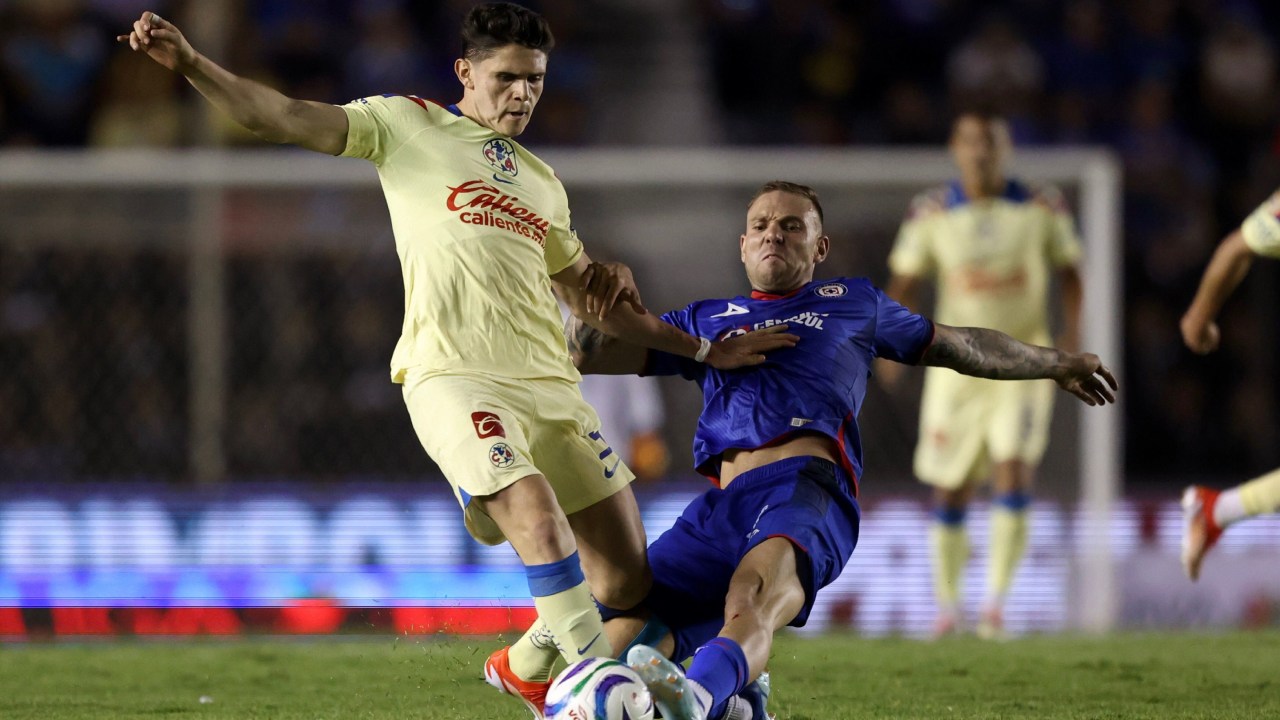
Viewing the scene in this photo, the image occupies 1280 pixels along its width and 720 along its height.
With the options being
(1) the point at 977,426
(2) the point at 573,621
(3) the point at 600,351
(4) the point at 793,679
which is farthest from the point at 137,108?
(2) the point at 573,621

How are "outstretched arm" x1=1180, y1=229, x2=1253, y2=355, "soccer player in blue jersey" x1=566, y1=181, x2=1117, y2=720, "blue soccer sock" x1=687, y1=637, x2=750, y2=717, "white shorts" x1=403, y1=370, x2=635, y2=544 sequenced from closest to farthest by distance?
"blue soccer sock" x1=687, y1=637, x2=750, y2=717
"white shorts" x1=403, y1=370, x2=635, y2=544
"soccer player in blue jersey" x1=566, y1=181, x2=1117, y2=720
"outstretched arm" x1=1180, y1=229, x2=1253, y2=355

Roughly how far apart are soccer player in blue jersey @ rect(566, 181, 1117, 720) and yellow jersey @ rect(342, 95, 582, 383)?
18.4 inches

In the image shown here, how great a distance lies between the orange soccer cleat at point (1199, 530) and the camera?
7.11 m

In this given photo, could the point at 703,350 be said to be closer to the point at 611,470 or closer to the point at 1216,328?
the point at 611,470

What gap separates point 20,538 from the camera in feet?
31.0

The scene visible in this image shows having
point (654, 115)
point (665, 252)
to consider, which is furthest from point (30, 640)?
point (654, 115)

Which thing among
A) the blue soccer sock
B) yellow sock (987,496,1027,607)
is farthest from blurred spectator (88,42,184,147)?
the blue soccer sock

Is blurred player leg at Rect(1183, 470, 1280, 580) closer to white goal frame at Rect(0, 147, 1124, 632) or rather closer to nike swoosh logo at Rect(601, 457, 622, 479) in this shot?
white goal frame at Rect(0, 147, 1124, 632)

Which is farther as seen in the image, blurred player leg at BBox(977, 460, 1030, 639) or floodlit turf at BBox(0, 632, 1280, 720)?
blurred player leg at BBox(977, 460, 1030, 639)

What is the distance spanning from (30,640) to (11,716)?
3.79 metres

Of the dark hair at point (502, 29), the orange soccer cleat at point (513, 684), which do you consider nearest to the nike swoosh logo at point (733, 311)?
the dark hair at point (502, 29)

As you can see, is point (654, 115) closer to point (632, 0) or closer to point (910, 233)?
point (632, 0)

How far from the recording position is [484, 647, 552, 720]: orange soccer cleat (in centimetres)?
498

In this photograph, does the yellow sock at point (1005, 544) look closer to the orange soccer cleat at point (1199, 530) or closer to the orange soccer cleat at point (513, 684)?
the orange soccer cleat at point (1199, 530)
